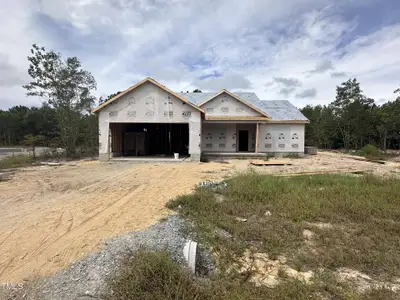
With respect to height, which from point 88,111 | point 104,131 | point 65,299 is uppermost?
point 88,111

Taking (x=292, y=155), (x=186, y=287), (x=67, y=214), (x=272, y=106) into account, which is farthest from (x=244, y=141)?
(x=186, y=287)

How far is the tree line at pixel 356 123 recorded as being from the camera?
3378 centimetres

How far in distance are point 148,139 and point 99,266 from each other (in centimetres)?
2004

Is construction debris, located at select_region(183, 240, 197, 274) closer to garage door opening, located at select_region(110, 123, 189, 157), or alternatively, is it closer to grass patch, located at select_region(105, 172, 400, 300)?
grass patch, located at select_region(105, 172, 400, 300)

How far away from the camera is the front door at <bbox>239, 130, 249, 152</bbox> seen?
78.2ft

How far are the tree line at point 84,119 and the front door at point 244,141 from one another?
12.8 meters

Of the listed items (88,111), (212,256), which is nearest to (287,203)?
(212,256)

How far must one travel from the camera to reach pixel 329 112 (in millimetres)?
40125

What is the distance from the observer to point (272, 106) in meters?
25.5

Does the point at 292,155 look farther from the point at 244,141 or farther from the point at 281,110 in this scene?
the point at 281,110

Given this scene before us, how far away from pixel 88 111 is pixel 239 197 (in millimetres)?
18685

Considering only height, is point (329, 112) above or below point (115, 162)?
above

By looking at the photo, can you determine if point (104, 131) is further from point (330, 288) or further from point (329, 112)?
point (329, 112)

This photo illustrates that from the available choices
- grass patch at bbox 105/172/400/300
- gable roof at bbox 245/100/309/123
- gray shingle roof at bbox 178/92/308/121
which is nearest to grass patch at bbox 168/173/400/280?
grass patch at bbox 105/172/400/300
